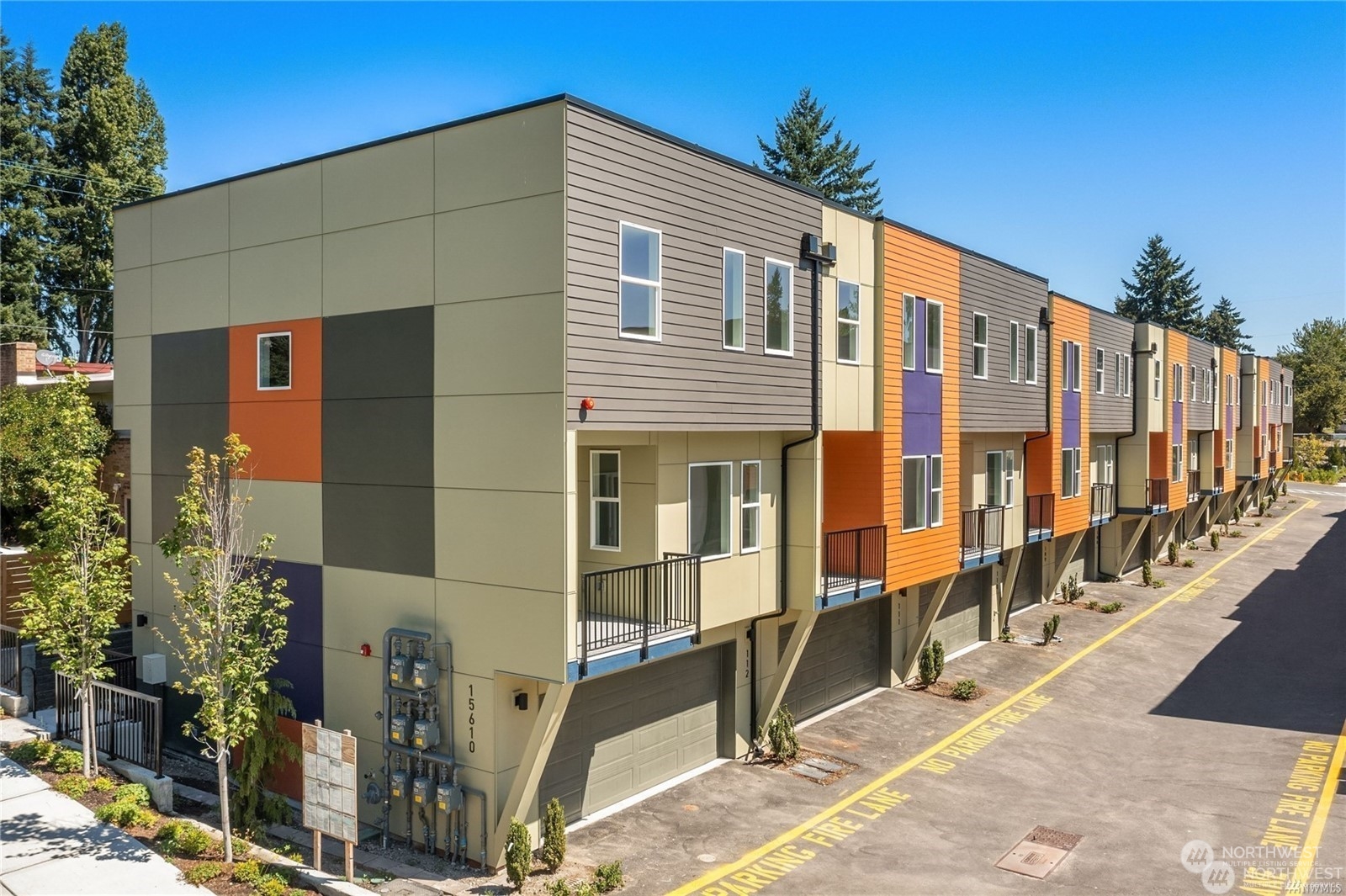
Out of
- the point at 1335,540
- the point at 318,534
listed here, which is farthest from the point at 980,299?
the point at 1335,540

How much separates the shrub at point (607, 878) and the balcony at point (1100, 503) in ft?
79.7

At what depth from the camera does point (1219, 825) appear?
14.2 metres

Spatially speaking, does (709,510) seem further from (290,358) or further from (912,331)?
(290,358)

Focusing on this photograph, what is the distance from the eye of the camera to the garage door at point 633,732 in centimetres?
1391

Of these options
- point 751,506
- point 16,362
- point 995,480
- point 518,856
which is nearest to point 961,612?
point 995,480

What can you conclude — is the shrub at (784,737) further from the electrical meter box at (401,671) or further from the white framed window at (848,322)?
the electrical meter box at (401,671)

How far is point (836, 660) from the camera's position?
794 inches

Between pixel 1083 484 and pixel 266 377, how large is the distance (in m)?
25.3

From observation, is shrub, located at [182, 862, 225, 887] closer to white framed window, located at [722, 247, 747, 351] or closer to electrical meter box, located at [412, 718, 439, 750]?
electrical meter box, located at [412, 718, 439, 750]

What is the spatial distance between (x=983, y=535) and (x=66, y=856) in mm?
19331

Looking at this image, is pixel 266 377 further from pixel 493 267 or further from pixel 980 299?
pixel 980 299

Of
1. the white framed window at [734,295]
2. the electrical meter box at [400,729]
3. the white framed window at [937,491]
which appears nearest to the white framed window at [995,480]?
the white framed window at [937,491]

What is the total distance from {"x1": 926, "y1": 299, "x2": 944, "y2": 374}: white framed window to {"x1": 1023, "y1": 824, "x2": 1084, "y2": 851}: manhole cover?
9.57 m

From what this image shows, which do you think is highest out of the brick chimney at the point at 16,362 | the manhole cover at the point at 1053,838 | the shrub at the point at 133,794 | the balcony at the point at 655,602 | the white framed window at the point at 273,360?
the brick chimney at the point at 16,362
